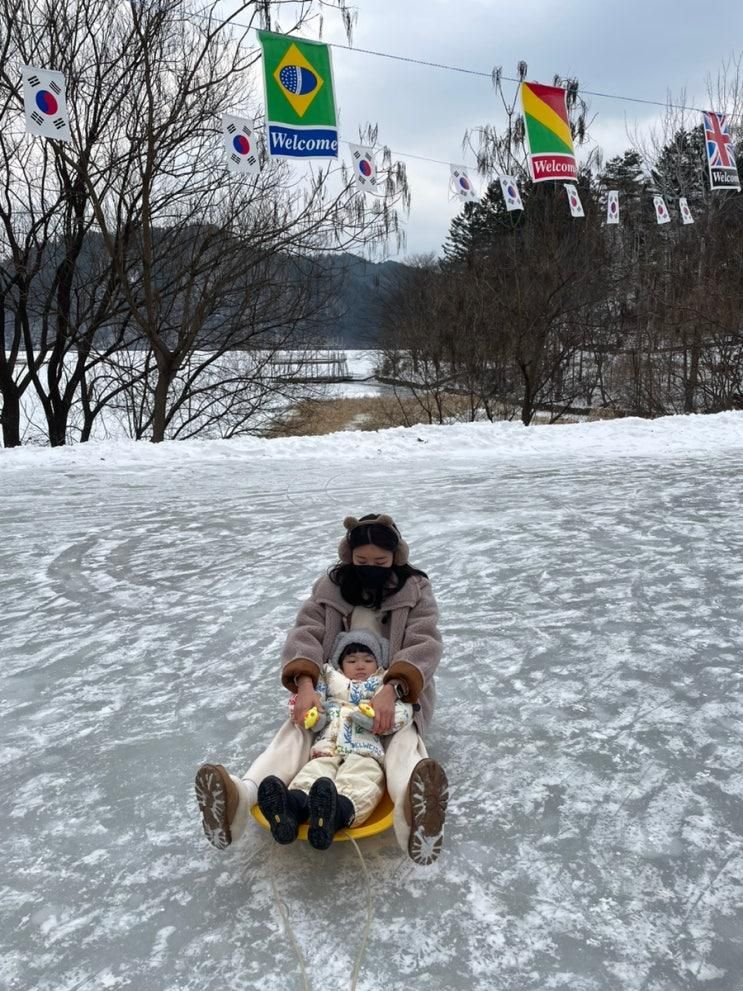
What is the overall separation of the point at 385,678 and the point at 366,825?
48 cm

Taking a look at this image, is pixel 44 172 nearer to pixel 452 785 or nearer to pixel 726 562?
pixel 726 562

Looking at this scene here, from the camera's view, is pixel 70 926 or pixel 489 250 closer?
pixel 70 926

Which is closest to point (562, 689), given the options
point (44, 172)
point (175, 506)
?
point (175, 506)

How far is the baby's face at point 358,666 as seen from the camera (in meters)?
2.61

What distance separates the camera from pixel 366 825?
2.08 metres

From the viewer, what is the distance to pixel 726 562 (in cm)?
476

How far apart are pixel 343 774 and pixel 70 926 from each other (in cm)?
77

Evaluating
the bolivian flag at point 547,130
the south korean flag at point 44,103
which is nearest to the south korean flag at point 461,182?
the bolivian flag at point 547,130

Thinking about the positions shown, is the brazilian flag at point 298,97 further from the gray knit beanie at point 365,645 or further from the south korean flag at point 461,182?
the gray knit beanie at point 365,645

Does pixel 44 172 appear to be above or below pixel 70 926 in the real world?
above

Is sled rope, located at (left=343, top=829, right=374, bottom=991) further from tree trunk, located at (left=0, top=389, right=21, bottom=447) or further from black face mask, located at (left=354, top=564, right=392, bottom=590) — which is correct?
tree trunk, located at (left=0, top=389, right=21, bottom=447)

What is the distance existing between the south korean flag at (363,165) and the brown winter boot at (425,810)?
8667mm

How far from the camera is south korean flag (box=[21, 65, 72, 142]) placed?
7.48m

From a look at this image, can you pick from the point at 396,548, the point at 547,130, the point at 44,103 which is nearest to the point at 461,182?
the point at 547,130
